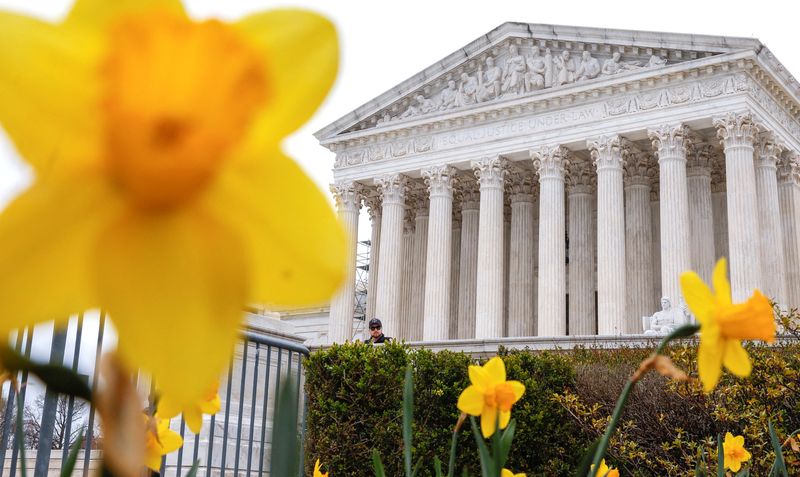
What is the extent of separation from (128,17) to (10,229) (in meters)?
0.22

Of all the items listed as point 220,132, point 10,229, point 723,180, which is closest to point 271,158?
point 220,132

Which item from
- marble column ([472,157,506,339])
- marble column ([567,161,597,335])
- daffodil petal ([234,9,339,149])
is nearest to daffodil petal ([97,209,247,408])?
daffodil petal ([234,9,339,149])

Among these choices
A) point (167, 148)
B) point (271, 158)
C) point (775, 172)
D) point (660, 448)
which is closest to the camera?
point (167, 148)

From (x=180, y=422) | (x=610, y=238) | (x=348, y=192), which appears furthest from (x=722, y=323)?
(x=348, y=192)

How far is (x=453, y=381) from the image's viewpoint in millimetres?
13367

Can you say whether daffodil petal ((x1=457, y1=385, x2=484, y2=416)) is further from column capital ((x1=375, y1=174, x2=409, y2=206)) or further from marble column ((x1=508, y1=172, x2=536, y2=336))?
column capital ((x1=375, y1=174, x2=409, y2=206))

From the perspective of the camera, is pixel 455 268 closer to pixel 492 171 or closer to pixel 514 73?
pixel 492 171

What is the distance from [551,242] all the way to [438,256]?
603 cm

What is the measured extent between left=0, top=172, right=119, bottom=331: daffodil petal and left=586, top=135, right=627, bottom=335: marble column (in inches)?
1361

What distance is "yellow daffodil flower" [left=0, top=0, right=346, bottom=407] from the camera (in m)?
0.65

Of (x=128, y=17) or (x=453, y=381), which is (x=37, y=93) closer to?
(x=128, y=17)

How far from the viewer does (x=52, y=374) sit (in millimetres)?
716

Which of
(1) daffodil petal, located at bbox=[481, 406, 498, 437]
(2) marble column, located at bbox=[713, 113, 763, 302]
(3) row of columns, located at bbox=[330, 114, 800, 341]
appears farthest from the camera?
(3) row of columns, located at bbox=[330, 114, 800, 341]

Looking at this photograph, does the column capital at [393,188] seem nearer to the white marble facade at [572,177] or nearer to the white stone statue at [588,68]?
the white marble facade at [572,177]
